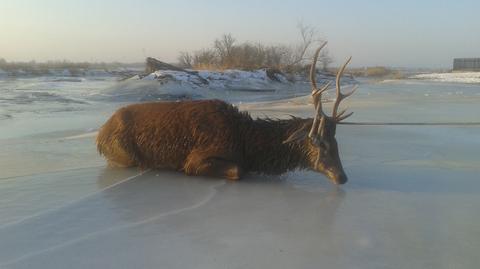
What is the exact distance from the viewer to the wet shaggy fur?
18.4ft

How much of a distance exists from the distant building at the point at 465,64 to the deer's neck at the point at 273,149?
81830mm

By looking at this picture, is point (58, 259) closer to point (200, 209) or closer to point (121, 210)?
point (121, 210)

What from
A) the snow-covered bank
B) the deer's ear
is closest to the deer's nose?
the deer's ear

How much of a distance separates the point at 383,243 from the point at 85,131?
7.68 meters

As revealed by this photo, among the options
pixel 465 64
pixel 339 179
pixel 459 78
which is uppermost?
pixel 465 64

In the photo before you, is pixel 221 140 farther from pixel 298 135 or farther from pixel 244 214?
pixel 244 214

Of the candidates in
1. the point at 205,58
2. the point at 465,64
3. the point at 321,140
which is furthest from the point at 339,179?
the point at 465,64

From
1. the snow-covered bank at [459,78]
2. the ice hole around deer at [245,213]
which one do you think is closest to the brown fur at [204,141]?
the ice hole around deer at [245,213]

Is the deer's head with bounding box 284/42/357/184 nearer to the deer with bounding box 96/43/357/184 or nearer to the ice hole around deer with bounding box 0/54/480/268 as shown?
the deer with bounding box 96/43/357/184

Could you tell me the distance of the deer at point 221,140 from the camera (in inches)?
213

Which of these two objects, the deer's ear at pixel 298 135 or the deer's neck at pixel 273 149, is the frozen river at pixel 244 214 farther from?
the deer's ear at pixel 298 135

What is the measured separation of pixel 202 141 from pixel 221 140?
0.75 ft

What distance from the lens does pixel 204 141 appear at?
5742 millimetres

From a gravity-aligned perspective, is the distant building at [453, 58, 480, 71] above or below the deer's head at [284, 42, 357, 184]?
above
